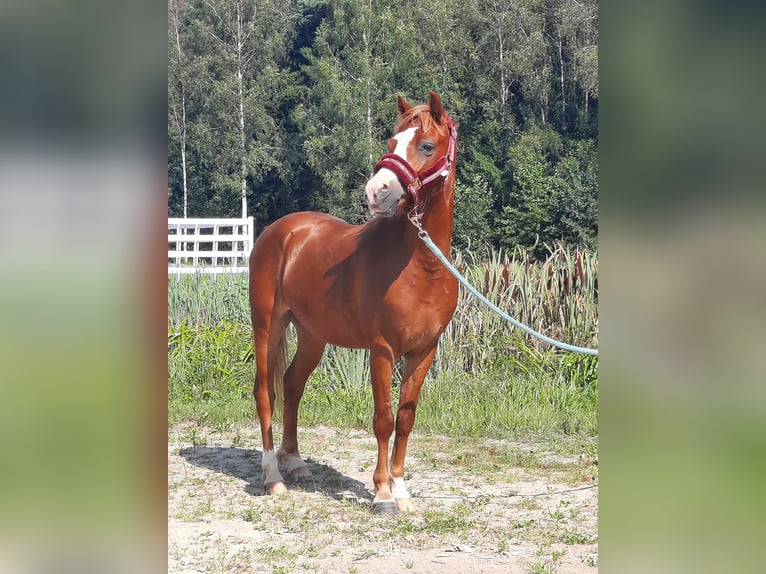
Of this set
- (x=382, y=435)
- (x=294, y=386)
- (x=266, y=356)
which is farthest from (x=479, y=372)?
(x=382, y=435)

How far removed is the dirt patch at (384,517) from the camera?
3617mm

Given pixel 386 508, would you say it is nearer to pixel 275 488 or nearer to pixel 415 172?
pixel 275 488

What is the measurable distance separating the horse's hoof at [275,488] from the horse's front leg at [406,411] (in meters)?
0.76

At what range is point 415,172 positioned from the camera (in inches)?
149

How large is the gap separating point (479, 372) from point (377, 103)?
767 inches

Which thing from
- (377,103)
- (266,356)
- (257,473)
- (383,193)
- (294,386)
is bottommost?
(257,473)

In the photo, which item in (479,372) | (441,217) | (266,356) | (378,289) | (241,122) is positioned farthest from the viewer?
(241,122)

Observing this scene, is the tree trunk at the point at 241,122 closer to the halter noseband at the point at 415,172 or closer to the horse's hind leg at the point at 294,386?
the horse's hind leg at the point at 294,386

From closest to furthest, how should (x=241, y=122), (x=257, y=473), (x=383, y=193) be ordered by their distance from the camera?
(x=383, y=193) → (x=257, y=473) → (x=241, y=122)

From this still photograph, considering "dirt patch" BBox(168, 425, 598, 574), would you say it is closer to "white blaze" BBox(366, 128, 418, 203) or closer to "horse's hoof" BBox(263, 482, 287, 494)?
"horse's hoof" BBox(263, 482, 287, 494)

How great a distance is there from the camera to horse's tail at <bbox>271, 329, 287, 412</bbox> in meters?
4.98
